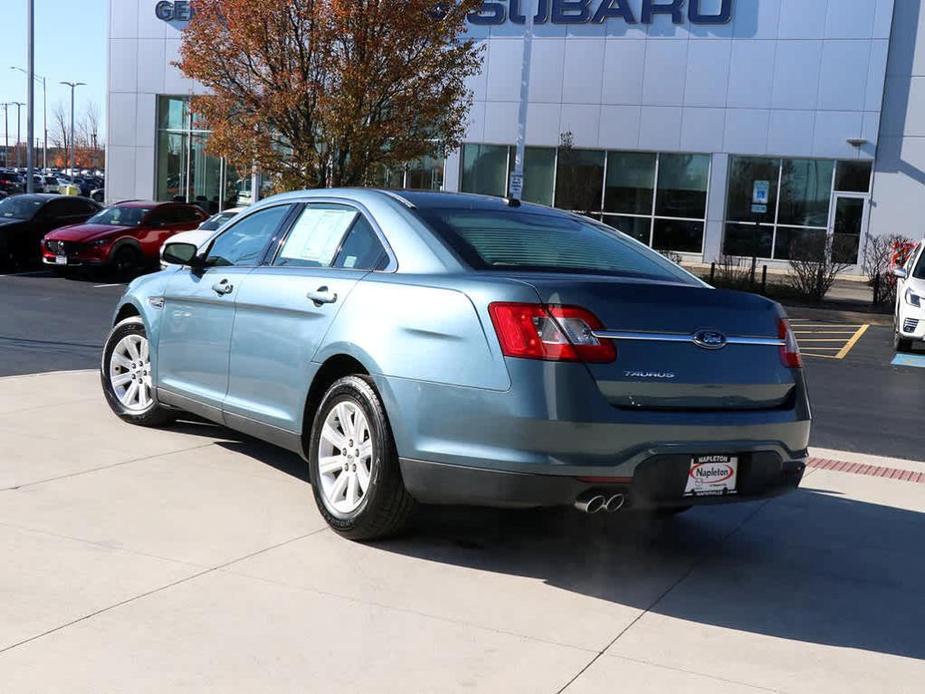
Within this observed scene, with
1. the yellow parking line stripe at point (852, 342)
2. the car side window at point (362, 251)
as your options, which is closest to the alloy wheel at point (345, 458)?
the car side window at point (362, 251)

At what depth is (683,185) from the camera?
109ft

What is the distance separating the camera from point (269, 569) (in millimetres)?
4863

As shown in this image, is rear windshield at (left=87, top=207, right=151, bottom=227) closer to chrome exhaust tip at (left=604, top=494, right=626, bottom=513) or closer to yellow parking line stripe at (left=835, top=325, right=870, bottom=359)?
yellow parking line stripe at (left=835, top=325, right=870, bottom=359)

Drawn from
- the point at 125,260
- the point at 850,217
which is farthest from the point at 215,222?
the point at 850,217

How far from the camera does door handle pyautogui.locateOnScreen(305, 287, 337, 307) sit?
5539 millimetres

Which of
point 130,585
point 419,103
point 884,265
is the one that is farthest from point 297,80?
point 130,585

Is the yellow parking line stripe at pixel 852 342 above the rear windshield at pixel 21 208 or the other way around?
the other way around

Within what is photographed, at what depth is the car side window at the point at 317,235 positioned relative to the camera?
589cm

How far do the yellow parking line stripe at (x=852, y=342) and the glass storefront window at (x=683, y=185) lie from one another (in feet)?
42.9

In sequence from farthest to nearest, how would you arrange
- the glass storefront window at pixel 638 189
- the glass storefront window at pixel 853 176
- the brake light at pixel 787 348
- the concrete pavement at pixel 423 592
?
the glass storefront window at pixel 638 189 < the glass storefront window at pixel 853 176 < the brake light at pixel 787 348 < the concrete pavement at pixel 423 592

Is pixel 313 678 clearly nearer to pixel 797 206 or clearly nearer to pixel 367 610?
pixel 367 610

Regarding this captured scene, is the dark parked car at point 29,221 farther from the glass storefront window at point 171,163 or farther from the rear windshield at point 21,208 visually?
the glass storefront window at point 171,163

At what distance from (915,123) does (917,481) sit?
26.1 m

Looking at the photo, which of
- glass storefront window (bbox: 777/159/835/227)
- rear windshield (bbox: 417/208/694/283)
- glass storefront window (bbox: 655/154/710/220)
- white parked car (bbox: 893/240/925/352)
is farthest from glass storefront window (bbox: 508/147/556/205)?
rear windshield (bbox: 417/208/694/283)
